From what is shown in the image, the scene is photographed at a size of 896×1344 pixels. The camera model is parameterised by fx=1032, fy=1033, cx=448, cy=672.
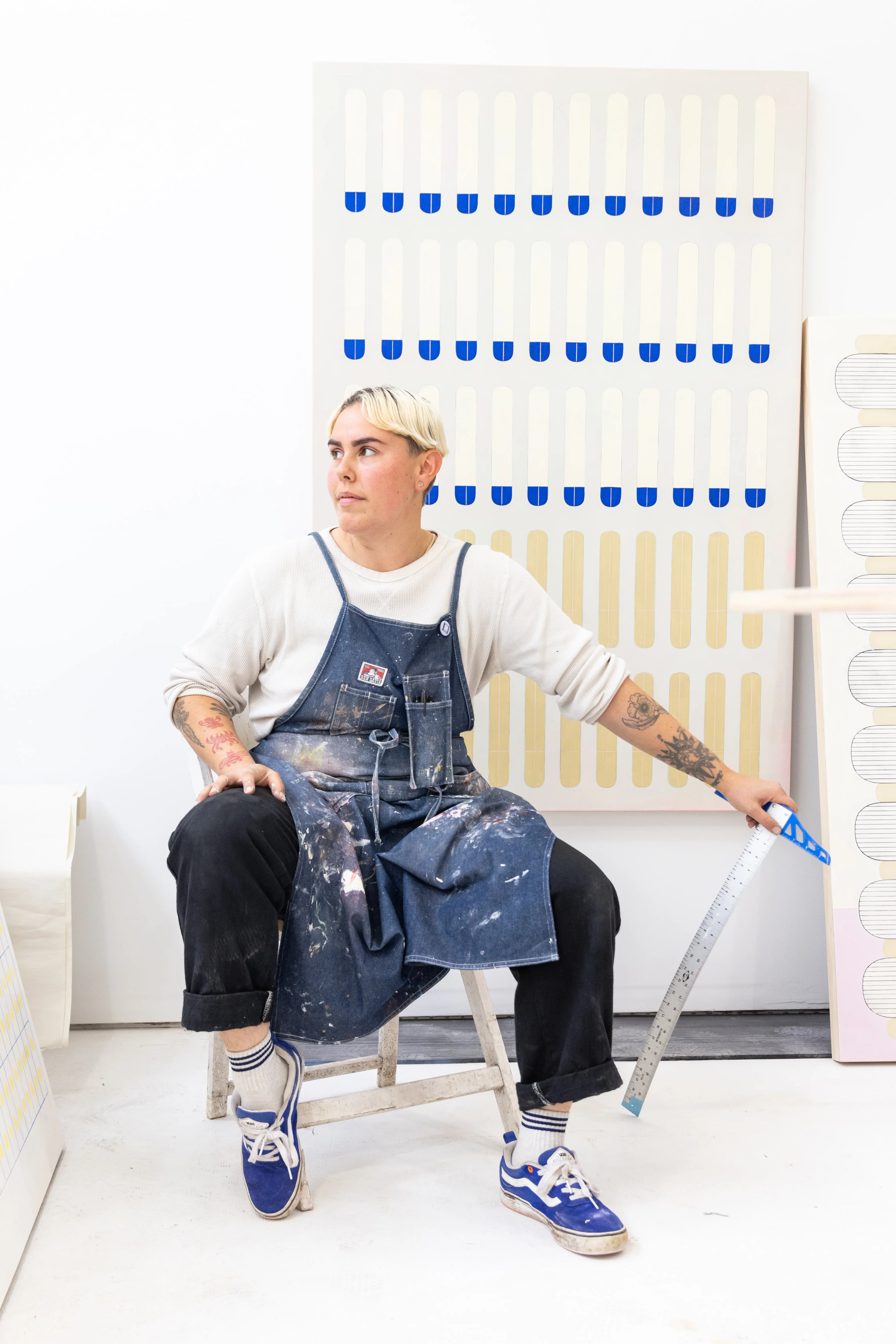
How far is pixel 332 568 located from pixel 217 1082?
0.95m

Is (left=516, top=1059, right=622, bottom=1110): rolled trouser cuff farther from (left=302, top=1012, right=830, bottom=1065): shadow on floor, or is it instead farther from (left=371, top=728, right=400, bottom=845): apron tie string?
(left=302, top=1012, right=830, bottom=1065): shadow on floor

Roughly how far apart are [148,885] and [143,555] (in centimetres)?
76

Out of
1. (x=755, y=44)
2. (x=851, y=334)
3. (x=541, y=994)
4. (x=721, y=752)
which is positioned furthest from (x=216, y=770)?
(x=755, y=44)

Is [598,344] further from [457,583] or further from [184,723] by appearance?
[184,723]

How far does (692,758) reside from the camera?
182 cm

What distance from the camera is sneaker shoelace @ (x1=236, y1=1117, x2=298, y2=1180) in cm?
157

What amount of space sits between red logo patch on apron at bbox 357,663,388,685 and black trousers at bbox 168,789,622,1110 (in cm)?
29

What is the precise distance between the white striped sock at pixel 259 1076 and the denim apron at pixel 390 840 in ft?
0.14

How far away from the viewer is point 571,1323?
1.33m

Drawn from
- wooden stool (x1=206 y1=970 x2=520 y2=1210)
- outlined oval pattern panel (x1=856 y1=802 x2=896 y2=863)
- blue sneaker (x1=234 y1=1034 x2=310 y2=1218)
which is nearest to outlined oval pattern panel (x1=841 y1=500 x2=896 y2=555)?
outlined oval pattern panel (x1=856 y1=802 x2=896 y2=863)

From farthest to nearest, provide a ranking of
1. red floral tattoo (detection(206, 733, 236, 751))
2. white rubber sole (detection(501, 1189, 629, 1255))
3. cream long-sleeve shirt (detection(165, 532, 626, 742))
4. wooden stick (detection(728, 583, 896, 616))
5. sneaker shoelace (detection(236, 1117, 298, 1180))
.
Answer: cream long-sleeve shirt (detection(165, 532, 626, 742)), red floral tattoo (detection(206, 733, 236, 751)), sneaker shoelace (detection(236, 1117, 298, 1180)), white rubber sole (detection(501, 1189, 629, 1255)), wooden stick (detection(728, 583, 896, 616))

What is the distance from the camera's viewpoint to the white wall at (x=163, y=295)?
2.24 meters

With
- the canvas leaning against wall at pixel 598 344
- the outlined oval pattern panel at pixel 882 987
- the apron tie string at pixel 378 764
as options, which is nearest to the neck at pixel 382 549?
the apron tie string at pixel 378 764

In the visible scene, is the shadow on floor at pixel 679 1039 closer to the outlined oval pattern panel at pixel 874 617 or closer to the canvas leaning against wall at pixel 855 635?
the canvas leaning against wall at pixel 855 635
